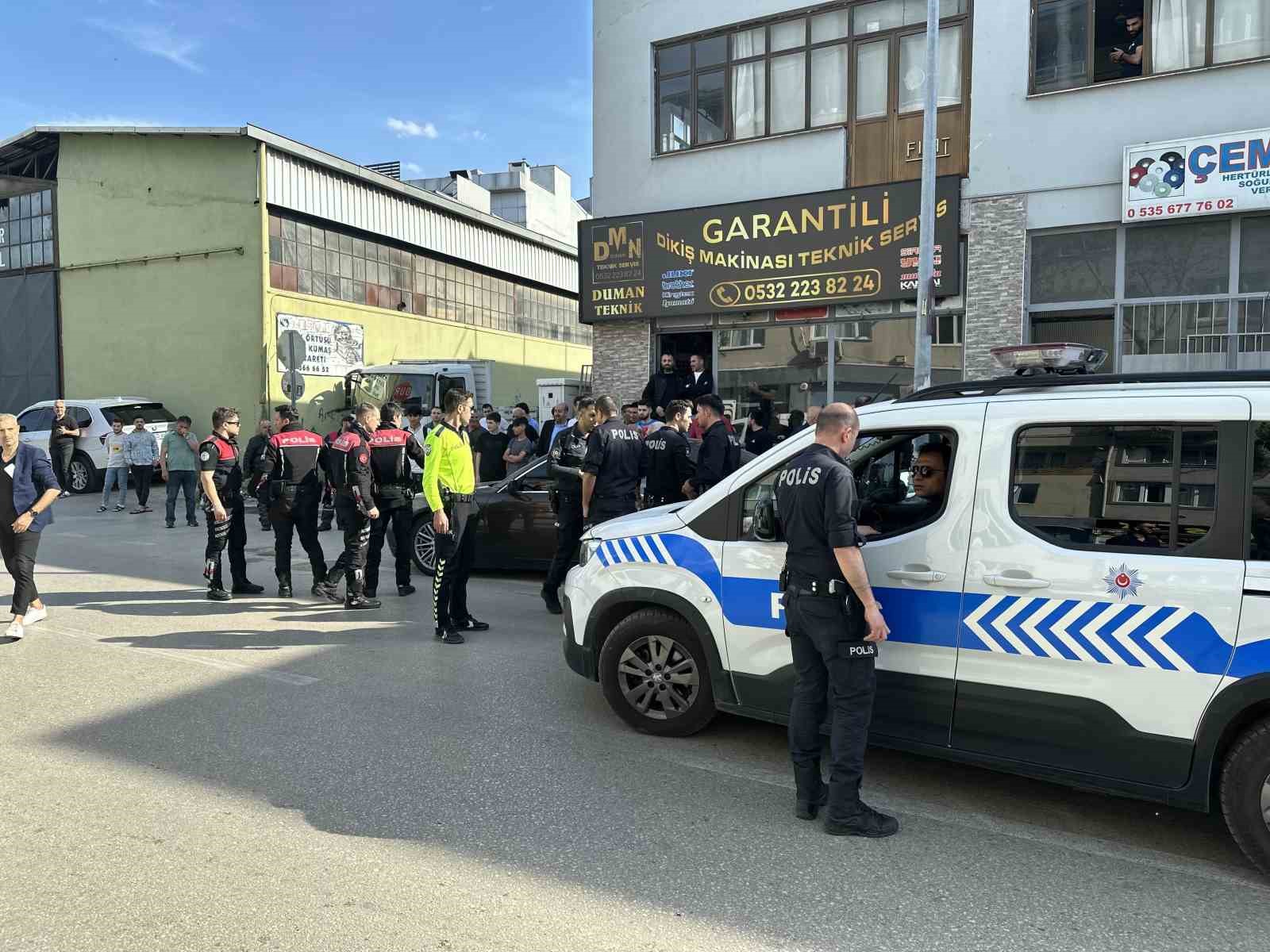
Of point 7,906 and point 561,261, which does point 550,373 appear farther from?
point 7,906

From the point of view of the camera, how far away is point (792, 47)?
14586mm

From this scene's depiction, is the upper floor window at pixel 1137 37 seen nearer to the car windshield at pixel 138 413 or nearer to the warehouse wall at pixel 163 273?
the warehouse wall at pixel 163 273

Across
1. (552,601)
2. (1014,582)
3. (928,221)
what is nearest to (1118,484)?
(1014,582)

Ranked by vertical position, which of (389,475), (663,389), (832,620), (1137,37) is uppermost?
(1137,37)

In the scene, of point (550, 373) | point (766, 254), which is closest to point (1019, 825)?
point (766, 254)

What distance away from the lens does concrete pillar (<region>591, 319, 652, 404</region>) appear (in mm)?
15992

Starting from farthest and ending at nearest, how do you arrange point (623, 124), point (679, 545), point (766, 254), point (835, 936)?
point (623, 124)
point (766, 254)
point (679, 545)
point (835, 936)

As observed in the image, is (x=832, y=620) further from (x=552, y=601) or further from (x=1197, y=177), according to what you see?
(x=1197, y=177)

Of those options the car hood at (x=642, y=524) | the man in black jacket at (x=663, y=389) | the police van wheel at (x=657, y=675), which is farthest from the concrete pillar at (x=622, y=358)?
the police van wheel at (x=657, y=675)

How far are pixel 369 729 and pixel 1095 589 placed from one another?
11.9 feet

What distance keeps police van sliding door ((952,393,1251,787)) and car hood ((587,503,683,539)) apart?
5.18ft

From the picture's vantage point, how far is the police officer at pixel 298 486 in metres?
8.41

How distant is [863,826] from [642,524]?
1902 mm

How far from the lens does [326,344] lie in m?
22.3
